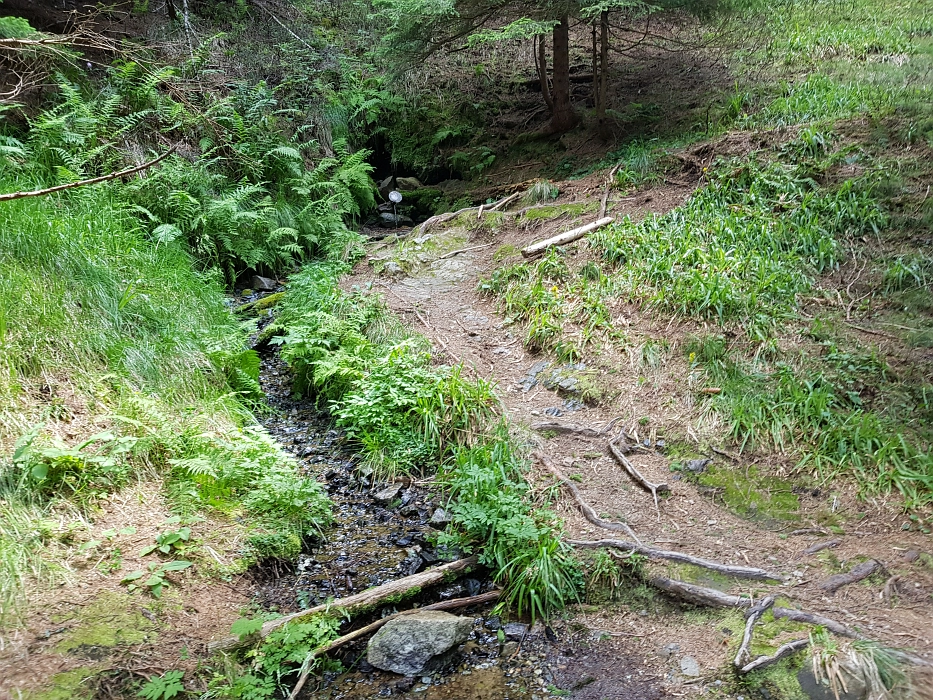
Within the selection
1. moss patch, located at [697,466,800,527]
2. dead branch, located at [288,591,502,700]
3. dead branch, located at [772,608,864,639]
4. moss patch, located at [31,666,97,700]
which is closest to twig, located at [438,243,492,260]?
moss patch, located at [697,466,800,527]

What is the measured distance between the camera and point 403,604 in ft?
13.3

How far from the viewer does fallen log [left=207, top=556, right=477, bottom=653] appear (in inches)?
137

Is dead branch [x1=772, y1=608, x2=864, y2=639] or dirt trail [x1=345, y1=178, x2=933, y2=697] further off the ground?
dead branch [x1=772, y1=608, x2=864, y2=639]

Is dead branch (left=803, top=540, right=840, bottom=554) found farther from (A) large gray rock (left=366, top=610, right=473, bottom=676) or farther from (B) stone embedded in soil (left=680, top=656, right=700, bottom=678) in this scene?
(A) large gray rock (left=366, top=610, right=473, bottom=676)

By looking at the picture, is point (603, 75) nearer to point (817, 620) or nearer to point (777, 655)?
point (817, 620)

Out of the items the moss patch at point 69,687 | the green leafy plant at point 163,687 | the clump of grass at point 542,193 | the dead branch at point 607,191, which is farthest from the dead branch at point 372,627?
the clump of grass at point 542,193

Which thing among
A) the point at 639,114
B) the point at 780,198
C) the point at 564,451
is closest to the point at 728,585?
the point at 564,451

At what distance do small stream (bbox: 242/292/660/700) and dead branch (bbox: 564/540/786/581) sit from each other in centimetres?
68

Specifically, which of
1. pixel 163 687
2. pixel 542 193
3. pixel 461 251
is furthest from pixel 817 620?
pixel 542 193

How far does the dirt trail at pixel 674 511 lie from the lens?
348 centimetres

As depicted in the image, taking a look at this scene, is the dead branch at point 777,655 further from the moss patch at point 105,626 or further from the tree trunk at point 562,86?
the tree trunk at point 562,86

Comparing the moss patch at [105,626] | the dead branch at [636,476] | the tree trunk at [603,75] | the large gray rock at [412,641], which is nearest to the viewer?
the moss patch at [105,626]

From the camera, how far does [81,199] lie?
7.25 m

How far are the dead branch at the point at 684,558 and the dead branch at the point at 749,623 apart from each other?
Result: 0.74 feet
